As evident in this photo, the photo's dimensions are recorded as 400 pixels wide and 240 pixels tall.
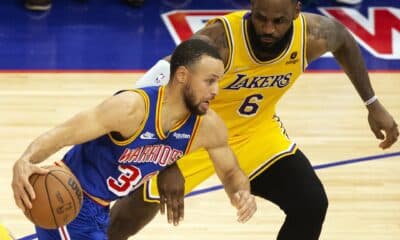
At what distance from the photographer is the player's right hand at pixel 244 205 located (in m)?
4.73

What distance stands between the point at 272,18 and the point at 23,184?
5.14 feet

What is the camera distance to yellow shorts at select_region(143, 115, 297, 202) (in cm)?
554

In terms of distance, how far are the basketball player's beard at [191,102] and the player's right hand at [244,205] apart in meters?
0.49

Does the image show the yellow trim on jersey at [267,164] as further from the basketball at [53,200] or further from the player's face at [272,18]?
the basketball at [53,200]

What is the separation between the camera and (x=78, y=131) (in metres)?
4.49

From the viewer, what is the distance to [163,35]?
10.8 meters

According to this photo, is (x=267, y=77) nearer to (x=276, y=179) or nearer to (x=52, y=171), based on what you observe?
(x=276, y=179)

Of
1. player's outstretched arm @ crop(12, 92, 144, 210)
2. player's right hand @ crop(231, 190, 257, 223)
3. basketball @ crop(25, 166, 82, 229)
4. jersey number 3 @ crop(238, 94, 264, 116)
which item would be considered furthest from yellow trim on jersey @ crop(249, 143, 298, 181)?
basketball @ crop(25, 166, 82, 229)

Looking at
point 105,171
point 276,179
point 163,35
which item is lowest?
point 163,35

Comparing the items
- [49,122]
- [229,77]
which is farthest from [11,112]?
[229,77]

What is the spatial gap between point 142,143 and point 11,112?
165 inches

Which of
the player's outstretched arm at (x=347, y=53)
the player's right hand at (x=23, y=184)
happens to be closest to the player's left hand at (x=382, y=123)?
the player's outstretched arm at (x=347, y=53)

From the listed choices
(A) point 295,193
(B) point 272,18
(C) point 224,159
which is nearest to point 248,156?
(A) point 295,193

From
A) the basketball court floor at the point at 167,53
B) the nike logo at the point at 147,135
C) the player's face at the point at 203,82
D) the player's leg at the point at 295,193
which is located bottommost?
the basketball court floor at the point at 167,53
